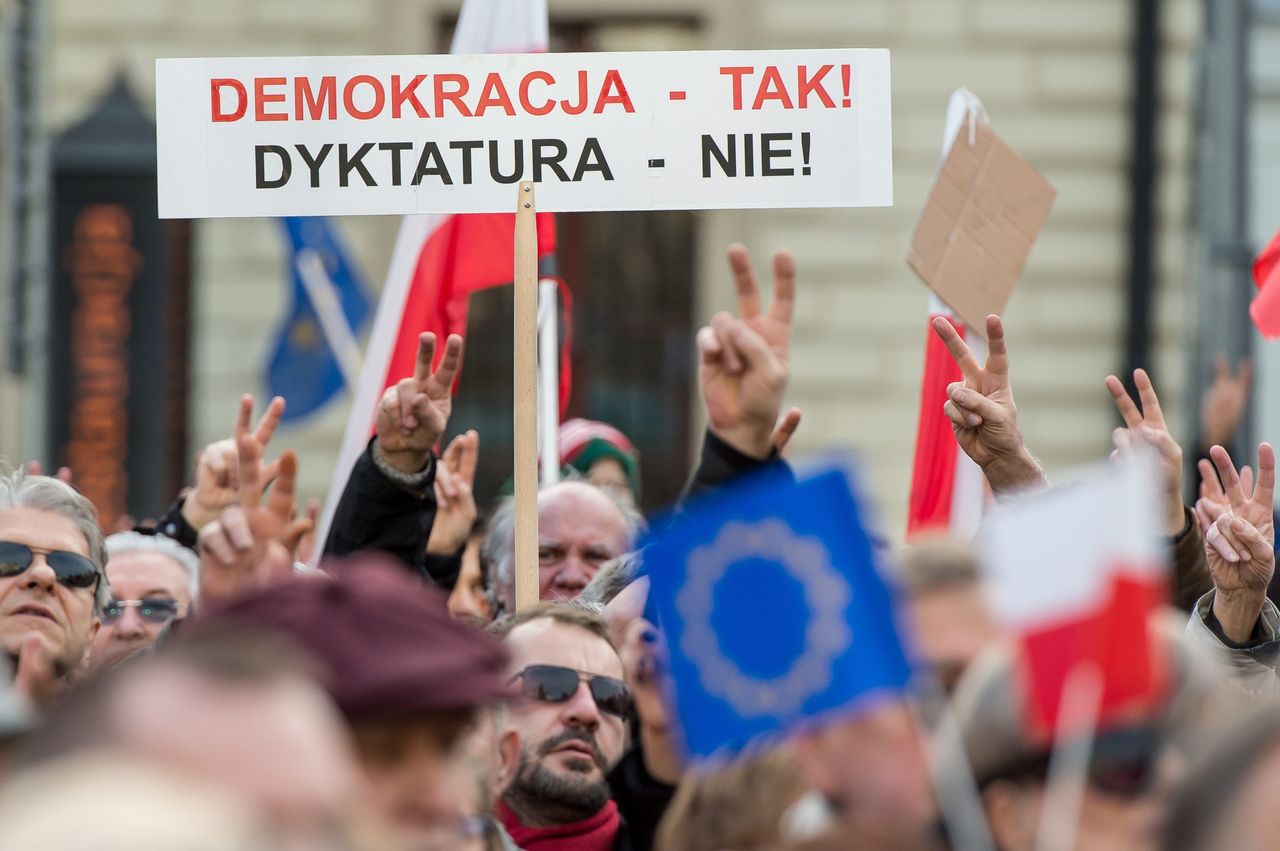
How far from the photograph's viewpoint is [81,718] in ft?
5.64

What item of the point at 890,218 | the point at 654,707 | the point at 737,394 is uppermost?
the point at 890,218

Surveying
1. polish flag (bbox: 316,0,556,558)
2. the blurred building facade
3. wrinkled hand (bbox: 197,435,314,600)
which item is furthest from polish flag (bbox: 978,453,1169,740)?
the blurred building facade

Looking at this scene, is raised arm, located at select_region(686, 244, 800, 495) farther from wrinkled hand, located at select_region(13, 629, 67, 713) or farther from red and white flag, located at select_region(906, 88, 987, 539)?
red and white flag, located at select_region(906, 88, 987, 539)

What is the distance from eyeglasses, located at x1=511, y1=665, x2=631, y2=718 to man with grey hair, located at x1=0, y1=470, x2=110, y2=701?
2.61ft

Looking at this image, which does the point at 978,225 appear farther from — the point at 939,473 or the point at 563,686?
the point at 563,686

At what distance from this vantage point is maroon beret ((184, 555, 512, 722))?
2164 mm

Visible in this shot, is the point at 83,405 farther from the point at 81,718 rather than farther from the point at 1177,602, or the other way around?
the point at 81,718

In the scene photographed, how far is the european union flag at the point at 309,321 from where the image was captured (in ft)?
31.8

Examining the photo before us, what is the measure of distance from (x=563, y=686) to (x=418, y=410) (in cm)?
77

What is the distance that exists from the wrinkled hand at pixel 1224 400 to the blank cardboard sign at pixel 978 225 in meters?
2.67

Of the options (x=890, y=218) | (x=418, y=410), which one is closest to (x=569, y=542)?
(x=418, y=410)

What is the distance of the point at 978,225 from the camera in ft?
16.1

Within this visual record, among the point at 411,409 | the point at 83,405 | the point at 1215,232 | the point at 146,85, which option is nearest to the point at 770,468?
the point at 411,409

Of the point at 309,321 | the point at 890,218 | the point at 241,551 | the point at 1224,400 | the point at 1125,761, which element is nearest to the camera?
the point at 1125,761
